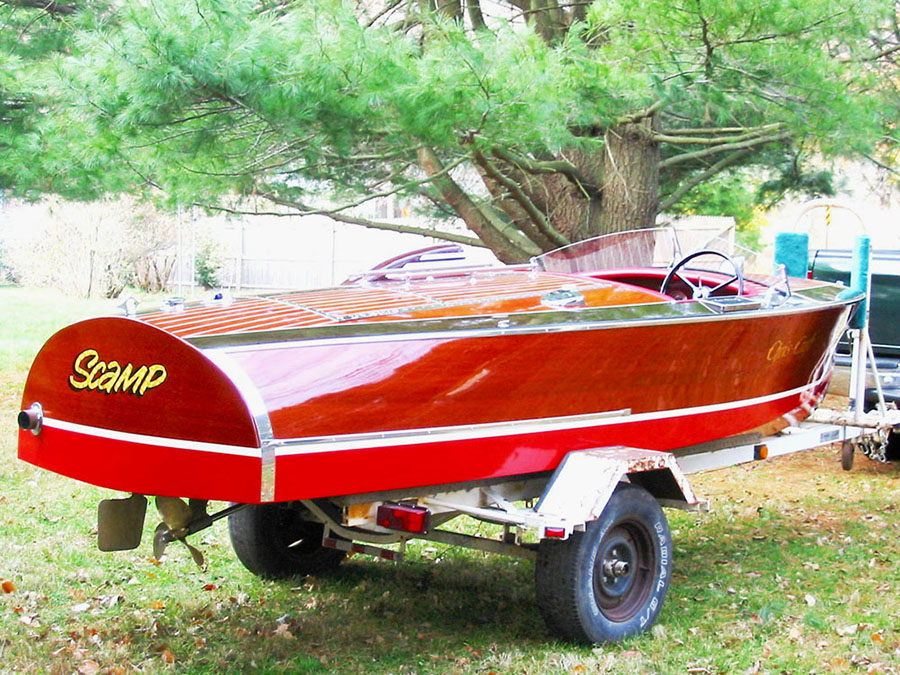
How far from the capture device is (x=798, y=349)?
19.8 feet

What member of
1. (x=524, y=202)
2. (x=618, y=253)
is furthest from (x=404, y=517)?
(x=524, y=202)

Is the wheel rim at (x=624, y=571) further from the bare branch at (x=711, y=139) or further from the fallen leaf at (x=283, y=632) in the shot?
the bare branch at (x=711, y=139)

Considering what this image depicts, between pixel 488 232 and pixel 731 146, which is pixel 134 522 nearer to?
pixel 488 232

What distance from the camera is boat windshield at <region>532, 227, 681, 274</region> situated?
255 inches

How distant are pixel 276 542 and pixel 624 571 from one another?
184 cm

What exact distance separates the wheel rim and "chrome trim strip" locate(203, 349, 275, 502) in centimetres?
158

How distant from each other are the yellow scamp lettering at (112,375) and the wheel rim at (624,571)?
202 cm

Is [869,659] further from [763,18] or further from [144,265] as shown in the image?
[144,265]

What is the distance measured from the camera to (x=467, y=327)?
4277 millimetres

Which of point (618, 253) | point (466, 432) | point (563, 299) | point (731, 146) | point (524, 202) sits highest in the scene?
point (731, 146)

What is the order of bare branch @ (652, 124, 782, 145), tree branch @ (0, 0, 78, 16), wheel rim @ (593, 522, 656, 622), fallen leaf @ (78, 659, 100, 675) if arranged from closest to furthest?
fallen leaf @ (78, 659, 100, 675) < wheel rim @ (593, 522, 656, 622) < bare branch @ (652, 124, 782, 145) < tree branch @ (0, 0, 78, 16)

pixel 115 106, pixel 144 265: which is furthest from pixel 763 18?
pixel 144 265

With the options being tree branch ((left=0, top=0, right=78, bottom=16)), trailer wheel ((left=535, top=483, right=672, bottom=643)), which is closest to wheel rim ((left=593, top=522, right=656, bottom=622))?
trailer wheel ((left=535, top=483, right=672, bottom=643))

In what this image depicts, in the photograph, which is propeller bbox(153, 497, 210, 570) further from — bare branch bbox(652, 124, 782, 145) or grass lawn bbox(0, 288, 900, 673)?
bare branch bbox(652, 124, 782, 145)
